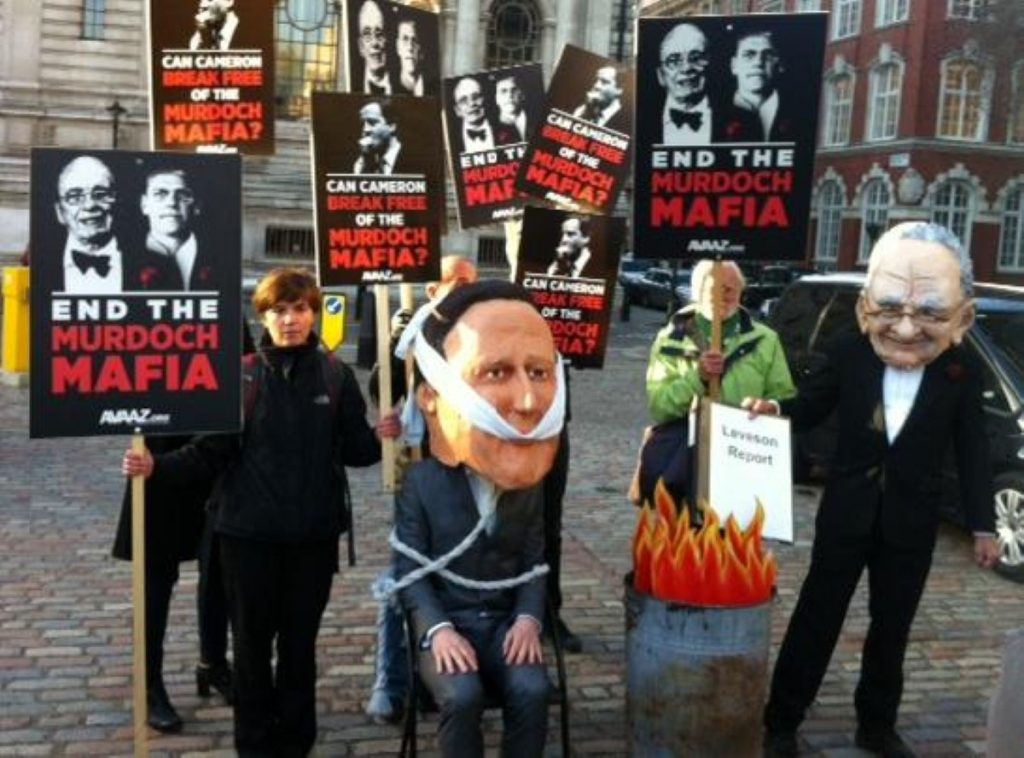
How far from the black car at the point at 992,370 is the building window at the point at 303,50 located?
2609 centimetres

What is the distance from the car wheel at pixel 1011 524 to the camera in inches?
293

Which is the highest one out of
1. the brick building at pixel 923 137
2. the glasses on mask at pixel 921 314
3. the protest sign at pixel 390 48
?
the brick building at pixel 923 137

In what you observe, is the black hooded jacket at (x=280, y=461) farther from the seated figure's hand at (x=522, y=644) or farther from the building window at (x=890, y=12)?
the building window at (x=890, y=12)

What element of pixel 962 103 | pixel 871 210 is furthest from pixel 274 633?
pixel 871 210

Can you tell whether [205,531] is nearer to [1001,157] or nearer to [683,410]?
[683,410]

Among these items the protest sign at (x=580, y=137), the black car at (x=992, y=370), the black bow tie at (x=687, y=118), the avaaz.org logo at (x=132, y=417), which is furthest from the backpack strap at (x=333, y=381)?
the black car at (x=992, y=370)

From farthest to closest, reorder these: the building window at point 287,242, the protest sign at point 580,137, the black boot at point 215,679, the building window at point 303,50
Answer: the building window at point 303,50 → the building window at point 287,242 → the protest sign at point 580,137 → the black boot at point 215,679

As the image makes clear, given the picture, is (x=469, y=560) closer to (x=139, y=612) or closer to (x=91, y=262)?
(x=139, y=612)

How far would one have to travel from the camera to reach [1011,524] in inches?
297

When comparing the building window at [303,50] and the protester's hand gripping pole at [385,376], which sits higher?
the building window at [303,50]

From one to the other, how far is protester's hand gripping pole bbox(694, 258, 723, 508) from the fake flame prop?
1.04ft

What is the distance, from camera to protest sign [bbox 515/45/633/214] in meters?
6.43

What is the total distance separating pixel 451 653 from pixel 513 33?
34.6m

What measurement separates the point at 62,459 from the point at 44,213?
635 centimetres
